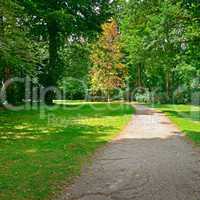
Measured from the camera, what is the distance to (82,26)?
39.8 meters

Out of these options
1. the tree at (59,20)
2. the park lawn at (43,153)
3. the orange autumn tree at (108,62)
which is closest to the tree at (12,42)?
the park lawn at (43,153)

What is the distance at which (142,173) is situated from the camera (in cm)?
1072

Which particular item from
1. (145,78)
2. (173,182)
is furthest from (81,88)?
(173,182)

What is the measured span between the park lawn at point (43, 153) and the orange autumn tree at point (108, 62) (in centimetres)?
3463

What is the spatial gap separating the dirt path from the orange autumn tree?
136ft

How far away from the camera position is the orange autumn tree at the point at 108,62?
2282 inches

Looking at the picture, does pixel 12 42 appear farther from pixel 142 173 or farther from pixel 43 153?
pixel 142 173

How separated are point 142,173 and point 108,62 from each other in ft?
159

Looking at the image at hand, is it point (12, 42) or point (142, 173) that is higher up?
point (12, 42)

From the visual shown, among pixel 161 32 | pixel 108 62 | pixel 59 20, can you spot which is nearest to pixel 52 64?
pixel 59 20

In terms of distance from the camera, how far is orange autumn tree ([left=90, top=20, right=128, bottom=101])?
5797 centimetres

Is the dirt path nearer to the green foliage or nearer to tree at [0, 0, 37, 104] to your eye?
tree at [0, 0, 37, 104]

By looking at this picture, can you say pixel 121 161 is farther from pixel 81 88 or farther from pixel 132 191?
pixel 81 88

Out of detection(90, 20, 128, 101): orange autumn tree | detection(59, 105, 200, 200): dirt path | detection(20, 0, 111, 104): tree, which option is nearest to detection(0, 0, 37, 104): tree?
detection(59, 105, 200, 200): dirt path
